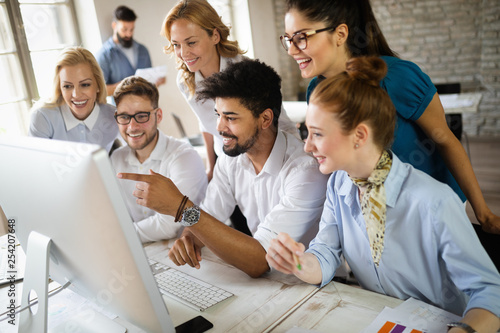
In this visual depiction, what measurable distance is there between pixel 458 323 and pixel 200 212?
2.51 ft

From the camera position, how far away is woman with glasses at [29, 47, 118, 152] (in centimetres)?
213

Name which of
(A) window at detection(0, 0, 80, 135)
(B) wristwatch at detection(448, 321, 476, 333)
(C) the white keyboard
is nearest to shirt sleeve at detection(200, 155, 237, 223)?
(C) the white keyboard

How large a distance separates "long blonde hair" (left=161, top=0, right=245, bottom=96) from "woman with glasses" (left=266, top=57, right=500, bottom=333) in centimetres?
108

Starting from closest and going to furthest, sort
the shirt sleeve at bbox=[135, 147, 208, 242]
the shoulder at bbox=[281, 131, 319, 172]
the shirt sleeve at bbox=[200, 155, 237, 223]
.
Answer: the shoulder at bbox=[281, 131, 319, 172] → the shirt sleeve at bbox=[200, 155, 237, 223] → the shirt sleeve at bbox=[135, 147, 208, 242]

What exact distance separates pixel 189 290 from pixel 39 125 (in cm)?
134

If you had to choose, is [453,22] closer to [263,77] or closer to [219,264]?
[263,77]

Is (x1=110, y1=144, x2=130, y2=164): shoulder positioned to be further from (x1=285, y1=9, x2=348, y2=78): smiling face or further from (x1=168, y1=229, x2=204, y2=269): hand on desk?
(x1=285, y1=9, x2=348, y2=78): smiling face

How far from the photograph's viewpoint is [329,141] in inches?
42.9

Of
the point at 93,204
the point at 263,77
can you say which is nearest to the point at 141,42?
the point at 263,77

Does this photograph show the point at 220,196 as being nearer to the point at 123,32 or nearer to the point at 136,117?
the point at 136,117

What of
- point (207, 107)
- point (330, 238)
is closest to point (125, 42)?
point (207, 107)

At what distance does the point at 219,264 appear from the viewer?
1.45 metres

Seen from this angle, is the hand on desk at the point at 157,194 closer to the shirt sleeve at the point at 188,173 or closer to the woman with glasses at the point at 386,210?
the woman with glasses at the point at 386,210

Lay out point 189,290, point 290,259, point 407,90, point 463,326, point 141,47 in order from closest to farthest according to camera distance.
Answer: point 463,326 → point 290,259 → point 189,290 → point 407,90 → point 141,47
